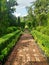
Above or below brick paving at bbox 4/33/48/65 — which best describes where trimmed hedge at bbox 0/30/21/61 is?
above

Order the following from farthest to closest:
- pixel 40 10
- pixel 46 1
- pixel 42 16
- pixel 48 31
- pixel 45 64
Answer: pixel 40 10 → pixel 46 1 → pixel 42 16 → pixel 48 31 → pixel 45 64

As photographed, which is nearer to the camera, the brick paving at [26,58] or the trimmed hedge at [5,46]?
the brick paving at [26,58]

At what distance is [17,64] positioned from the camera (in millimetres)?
10008

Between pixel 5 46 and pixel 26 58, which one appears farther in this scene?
pixel 5 46

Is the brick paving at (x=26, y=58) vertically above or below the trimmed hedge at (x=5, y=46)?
below

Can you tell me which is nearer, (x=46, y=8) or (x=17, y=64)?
(x=17, y=64)

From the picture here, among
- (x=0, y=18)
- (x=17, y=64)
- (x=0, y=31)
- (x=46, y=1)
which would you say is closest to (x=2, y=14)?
(x=0, y=18)

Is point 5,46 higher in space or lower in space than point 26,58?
higher

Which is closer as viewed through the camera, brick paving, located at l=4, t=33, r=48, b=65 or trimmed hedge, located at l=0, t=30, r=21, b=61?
brick paving, located at l=4, t=33, r=48, b=65

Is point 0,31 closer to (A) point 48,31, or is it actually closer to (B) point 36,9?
(A) point 48,31

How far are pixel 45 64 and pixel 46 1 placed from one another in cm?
3647

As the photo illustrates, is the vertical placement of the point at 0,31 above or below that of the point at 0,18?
below

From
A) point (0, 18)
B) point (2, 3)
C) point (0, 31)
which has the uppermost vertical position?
point (2, 3)

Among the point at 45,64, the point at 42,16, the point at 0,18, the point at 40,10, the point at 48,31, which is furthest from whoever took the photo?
the point at 40,10
